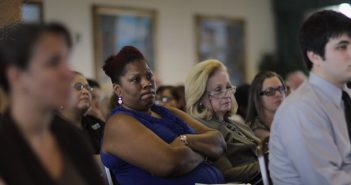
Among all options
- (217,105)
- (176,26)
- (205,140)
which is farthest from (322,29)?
(176,26)

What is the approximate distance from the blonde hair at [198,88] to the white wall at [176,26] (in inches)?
109

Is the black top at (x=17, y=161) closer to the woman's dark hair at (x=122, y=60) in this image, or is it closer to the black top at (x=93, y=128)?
the woman's dark hair at (x=122, y=60)

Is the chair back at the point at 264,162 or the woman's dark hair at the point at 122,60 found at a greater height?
the woman's dark hair at the point at 122,60

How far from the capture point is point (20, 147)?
1.40 metres

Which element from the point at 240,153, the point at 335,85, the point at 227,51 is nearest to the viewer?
the point at 335,85

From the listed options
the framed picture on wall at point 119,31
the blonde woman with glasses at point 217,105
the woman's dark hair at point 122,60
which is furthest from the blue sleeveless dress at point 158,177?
the framed picture on wall at point 119,31

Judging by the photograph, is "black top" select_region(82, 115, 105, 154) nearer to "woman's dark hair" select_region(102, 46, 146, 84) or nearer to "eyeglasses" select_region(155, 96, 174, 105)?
"woman's dark hair" select_region(102, 46, 146, 84)

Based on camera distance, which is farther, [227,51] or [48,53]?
[227,51]

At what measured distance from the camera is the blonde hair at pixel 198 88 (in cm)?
316

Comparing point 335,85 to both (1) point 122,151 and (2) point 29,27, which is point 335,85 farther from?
(2) point 29,27

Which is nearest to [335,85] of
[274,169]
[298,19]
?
[274,169]

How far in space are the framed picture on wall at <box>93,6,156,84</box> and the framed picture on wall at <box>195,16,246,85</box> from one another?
36.0 inches

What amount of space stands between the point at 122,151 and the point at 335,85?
0.94 metres

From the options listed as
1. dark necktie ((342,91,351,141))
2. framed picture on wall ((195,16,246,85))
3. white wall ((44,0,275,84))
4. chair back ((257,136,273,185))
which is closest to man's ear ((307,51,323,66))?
dark necktie ((342,91,351,141))
